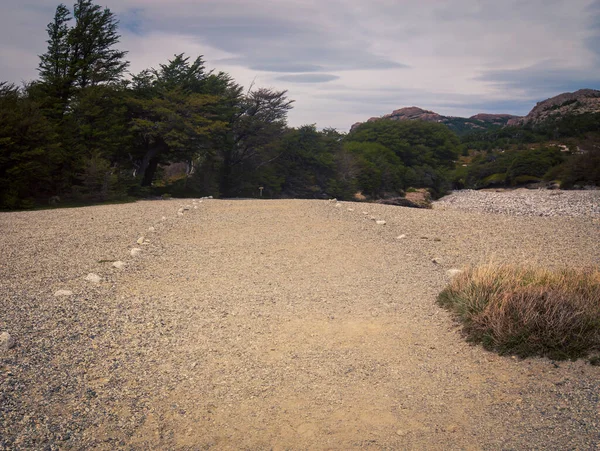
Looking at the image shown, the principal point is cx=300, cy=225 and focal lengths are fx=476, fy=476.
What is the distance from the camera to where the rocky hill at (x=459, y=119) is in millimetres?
110500

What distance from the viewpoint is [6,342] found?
162 inches

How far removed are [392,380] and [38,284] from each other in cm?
467

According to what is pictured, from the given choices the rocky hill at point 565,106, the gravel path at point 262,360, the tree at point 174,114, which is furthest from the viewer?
the rocky hill at point 565,106

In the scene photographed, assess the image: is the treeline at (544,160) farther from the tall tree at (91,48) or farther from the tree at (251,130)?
the tall tree at (91,48)

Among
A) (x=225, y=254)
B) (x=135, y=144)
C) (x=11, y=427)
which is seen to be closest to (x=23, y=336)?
(x=11, y=427)

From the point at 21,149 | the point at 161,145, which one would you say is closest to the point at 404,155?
the point at 161,145

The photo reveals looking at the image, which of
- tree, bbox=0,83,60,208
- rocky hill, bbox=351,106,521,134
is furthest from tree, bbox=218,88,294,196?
rocky hill, bbox=351,106,521,134

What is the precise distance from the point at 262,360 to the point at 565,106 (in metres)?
77.2

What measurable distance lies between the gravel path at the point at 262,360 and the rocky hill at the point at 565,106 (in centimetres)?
6345

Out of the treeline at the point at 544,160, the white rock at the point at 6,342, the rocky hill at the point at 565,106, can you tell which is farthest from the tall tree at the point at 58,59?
the rocky hill at the point at 565,106

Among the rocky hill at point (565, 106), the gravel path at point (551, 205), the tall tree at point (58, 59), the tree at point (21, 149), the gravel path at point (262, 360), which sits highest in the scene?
the rocky hill at point (565, 106)

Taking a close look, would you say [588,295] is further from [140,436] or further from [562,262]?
[140,436]

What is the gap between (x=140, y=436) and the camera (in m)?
3.08

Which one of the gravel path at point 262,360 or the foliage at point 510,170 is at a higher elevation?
the foliage at point 510,170
